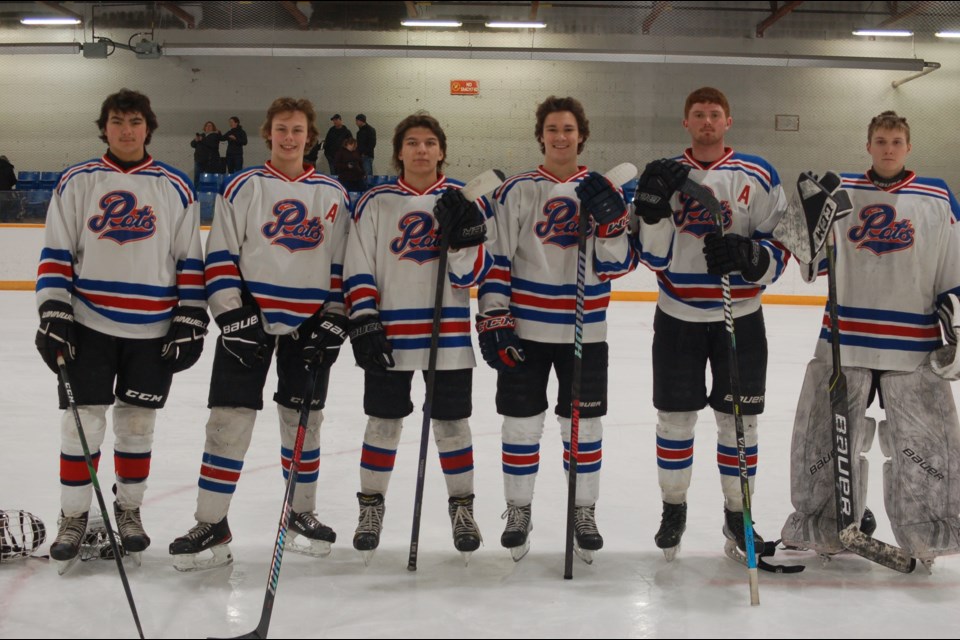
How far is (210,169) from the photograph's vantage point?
11.7m

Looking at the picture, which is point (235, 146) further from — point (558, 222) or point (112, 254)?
point (558, 222)

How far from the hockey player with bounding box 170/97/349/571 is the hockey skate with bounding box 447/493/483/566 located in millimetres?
489

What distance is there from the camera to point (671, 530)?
264cm

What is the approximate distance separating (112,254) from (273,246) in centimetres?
41

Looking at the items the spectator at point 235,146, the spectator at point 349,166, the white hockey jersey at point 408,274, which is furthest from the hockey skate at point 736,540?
the spectator at point 235,146

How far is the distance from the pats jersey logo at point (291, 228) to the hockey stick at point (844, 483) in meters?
1.39

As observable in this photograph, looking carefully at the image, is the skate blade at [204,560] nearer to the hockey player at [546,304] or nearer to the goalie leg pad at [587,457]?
the hockey player at [546,304]

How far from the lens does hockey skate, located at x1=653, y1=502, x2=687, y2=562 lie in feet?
8.61

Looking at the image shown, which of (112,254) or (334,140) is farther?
(334,140)

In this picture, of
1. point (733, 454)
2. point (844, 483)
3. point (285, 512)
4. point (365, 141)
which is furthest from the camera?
point (365, 141)

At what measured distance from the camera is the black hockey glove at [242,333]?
242 centimetres

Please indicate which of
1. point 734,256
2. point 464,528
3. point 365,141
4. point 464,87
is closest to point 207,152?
point 365,141

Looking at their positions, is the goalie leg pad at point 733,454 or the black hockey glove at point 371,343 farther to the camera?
the goalie leg pad at point 733,454

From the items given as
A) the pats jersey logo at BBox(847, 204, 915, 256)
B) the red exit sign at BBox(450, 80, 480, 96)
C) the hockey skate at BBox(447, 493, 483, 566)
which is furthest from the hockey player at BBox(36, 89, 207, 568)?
the red exit sign at BBox(450, 80, 480, 96)
